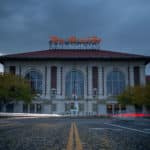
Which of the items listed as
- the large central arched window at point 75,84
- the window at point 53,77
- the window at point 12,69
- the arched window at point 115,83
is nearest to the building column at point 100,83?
the arched window at point 115,83

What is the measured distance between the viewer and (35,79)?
65938mm

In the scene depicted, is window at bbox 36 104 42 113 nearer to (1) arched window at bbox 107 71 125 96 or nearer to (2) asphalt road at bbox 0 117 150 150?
(1) arched window at bbox 107 71 125 96

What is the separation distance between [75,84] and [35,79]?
8.67 meters

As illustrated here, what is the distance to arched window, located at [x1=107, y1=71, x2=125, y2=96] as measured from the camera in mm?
65062

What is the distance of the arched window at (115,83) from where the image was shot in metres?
65.1

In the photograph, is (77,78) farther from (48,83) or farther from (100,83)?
(48,83)

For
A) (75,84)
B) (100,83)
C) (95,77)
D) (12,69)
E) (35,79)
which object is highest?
(12,69)

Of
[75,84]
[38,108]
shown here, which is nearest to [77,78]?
[75,84]

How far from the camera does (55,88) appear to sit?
64500 mm

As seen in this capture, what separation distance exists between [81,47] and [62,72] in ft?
27.4

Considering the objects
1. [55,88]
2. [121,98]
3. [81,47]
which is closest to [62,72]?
[55,88]

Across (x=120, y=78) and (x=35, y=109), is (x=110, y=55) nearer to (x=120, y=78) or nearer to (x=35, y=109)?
(x=120, y=78)

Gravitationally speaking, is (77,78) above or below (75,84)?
above

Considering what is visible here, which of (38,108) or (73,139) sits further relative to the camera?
(38,108)
